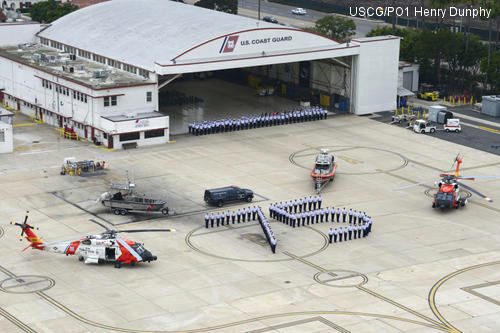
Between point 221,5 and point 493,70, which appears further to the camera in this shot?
point 221,5

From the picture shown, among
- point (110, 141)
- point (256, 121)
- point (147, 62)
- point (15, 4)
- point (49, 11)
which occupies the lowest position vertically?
point (110, 141)

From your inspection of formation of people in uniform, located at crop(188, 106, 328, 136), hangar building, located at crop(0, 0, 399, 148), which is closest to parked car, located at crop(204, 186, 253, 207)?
hangar building, located at crop(0, 0, 399, 148)

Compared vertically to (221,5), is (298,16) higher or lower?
lower

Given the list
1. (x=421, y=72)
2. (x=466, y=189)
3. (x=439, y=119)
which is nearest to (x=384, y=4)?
(x=421, y=72)

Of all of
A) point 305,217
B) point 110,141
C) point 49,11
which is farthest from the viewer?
point 49,11

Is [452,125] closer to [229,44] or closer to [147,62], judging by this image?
[229,44]

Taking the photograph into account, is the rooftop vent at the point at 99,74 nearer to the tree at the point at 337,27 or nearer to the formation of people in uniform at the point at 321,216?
the formation of people in uniform at the point at 321,216

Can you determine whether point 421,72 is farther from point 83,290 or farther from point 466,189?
point 83,290

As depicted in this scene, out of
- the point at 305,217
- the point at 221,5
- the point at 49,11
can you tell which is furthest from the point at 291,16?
the point at 305,217
